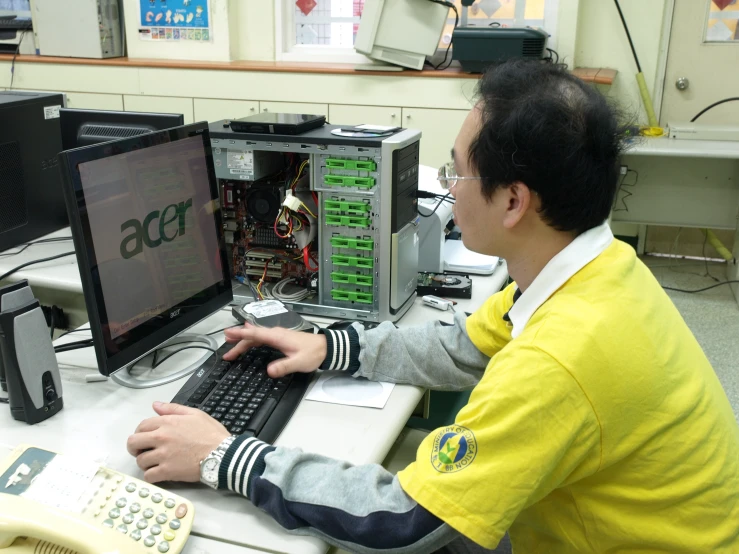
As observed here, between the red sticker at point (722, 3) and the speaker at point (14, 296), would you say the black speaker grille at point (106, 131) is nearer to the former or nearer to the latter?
the speaker at point (14, 296)

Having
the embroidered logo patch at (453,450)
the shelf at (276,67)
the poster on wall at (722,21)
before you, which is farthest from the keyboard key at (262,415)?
the poster on wall at (722,21)

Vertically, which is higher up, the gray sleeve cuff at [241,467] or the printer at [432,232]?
the printer at [432,232]

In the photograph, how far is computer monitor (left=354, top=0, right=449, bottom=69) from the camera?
11.4 ft

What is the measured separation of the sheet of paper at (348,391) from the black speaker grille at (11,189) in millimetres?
1093

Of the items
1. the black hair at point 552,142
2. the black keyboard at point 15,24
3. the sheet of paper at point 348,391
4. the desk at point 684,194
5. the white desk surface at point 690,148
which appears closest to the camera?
the black hair at point 552,142

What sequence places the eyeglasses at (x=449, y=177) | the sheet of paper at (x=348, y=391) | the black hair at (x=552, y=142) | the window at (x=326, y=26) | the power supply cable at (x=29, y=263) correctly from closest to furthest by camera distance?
the black hair at (x=552, y=142) < the eyeglasses at (x=449, y=177) < the sheet of paper at (x=348, y=391) < the power supply cable at (x=29, y=263) < the window at (x=326, y=26)

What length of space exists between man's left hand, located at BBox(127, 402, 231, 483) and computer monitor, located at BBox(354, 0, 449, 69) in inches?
114

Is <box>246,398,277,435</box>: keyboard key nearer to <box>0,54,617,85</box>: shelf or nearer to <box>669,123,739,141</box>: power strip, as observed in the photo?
<box>0,54,617,85</box>: shelf

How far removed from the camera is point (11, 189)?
1824mm

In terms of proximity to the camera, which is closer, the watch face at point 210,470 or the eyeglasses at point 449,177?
the watch face at point 210,470

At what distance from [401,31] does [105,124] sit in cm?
211

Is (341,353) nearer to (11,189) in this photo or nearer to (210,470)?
(210,470)

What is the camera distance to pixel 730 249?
395 cm

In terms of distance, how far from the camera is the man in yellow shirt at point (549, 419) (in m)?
0.82
